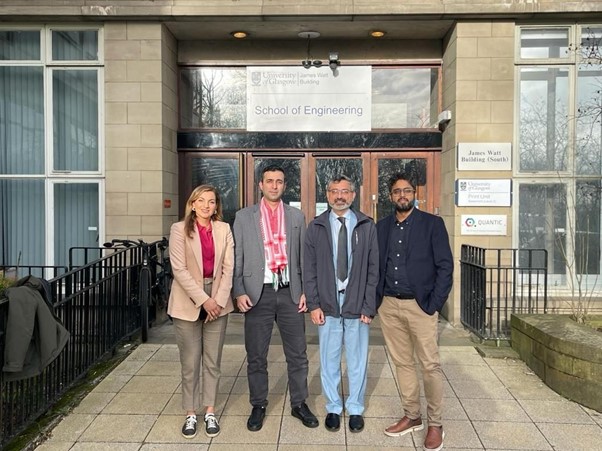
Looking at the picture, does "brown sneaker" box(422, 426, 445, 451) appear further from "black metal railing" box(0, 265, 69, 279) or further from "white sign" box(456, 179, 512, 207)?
"black metal railing" box(0, 265, 69, 279)

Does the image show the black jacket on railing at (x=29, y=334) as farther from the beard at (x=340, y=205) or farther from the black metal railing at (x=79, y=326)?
the beard at (x=340, y=205)

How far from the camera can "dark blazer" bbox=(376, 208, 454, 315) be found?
363 centimetres

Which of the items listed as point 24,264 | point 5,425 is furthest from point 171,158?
point 5,425

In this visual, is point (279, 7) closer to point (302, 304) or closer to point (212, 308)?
point (302, 304)

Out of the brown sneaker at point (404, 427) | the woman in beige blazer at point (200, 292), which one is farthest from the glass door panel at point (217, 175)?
the brown sneaker at point (404, 427)

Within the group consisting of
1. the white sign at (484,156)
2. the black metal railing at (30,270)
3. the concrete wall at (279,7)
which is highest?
the concrete wall at (279,7)

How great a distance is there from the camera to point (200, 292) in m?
3.71

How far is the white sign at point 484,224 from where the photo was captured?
282 inches

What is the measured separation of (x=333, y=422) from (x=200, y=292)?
1.39 meters

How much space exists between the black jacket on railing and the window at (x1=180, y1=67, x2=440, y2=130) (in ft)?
16.8

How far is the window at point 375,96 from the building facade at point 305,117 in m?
0.02

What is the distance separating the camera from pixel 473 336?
6.38 m

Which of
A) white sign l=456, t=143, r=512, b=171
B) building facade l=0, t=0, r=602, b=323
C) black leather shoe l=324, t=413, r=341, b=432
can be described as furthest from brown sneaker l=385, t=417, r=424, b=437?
white sign l=456, t=143, r=512, b=171

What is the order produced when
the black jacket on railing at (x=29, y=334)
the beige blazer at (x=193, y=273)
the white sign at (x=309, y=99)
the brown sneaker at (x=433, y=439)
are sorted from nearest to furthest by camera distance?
the black jacket on railing at (x=29, y=334)
the brown sneaker at (x=433, y=439)
the beige blazer at (x=193, y=273)
the white sign at (x=309, y=99)
